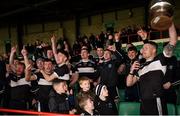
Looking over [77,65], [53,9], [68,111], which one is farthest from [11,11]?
[68,111]

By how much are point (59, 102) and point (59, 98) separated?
5 cm

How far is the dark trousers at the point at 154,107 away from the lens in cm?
414

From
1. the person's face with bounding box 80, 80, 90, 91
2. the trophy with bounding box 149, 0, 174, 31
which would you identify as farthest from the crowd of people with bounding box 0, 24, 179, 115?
the trophy with bounding box 149, 0, 174, 31

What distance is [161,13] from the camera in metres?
2.98

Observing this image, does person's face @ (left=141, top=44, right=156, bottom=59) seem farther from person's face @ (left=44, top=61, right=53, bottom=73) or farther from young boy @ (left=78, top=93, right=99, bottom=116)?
person's face @ (left=44, top=61, right=53, bottom=73)

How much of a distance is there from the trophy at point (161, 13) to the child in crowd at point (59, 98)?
1.94m

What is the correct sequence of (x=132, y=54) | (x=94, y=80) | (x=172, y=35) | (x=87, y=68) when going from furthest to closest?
(x=87, y=68) → (x=94, y=80) → (x=132, y=54) → (x=172, y=35)

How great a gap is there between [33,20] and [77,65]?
18.6 metres

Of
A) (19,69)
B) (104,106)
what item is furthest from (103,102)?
(19,69)

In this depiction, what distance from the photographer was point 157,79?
4.13 meters

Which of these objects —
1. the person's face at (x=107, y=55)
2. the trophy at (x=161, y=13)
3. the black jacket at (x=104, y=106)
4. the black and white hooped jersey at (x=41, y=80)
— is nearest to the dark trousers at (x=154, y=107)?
the black jacket at (x=104, y=106)

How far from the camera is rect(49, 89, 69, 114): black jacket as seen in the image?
4.67 m

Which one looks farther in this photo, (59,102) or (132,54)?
(132,54)

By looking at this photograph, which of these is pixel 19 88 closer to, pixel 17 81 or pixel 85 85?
pixel 17 81
